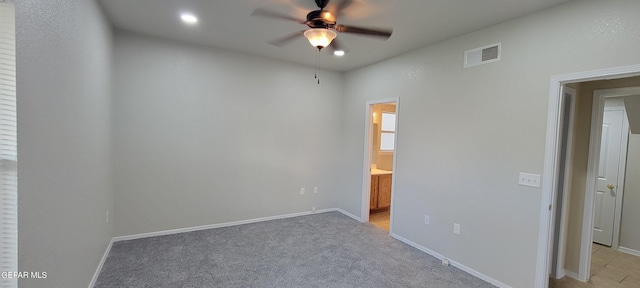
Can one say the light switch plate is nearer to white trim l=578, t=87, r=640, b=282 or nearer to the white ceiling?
white trim l=578, t=87, r=640, b=282

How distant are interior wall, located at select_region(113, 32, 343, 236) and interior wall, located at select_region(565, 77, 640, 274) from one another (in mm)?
3341

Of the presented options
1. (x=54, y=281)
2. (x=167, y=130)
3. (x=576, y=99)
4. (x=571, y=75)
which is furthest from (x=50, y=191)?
(x=576, y=99)

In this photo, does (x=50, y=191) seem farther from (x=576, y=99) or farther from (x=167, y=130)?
(x=576, y=99)

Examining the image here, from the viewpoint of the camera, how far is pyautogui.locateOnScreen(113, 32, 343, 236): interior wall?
11.3ft

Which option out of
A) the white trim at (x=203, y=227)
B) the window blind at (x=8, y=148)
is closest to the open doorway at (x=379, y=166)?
the white trim at (x=203, y=227)

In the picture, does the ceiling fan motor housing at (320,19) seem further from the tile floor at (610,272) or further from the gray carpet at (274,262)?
the tile floor at (610,272)

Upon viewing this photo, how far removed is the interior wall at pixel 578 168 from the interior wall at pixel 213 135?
3.34 metres

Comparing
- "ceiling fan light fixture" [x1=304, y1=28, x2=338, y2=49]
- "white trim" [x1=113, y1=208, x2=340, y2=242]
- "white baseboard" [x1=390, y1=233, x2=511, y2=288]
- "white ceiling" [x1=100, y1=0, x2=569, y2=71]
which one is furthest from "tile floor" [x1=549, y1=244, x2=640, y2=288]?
"ceiling fan light fixture" [x1=304, y1=28, x2=338, y2=49]

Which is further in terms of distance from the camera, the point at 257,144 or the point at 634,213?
the point at 257,144

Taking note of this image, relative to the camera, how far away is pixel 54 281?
5.20 ft

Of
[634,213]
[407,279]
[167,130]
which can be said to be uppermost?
[167,130]

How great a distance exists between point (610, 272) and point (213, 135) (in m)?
5.32

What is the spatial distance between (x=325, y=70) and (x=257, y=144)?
188cm

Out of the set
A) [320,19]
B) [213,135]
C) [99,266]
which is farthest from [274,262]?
[320,19]
